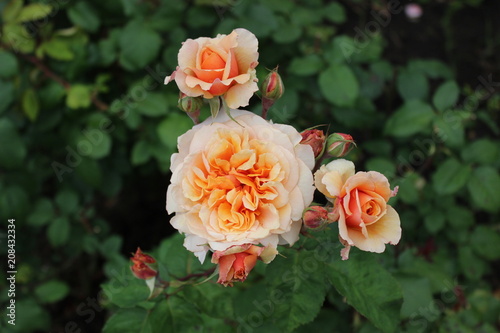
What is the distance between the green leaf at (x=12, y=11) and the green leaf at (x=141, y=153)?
2.12 feet

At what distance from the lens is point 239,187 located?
807 millimetres

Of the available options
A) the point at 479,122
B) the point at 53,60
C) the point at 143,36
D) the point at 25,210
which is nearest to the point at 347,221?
the point at 143,36

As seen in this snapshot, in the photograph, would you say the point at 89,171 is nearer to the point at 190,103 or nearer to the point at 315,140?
the point at 190,103

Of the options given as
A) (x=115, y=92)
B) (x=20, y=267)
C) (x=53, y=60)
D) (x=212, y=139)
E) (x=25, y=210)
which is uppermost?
(x=212, y=139)

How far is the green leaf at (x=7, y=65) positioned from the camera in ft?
5.54

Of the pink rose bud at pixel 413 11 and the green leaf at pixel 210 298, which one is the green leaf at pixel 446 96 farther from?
the pink rose bud at pixel 413 11

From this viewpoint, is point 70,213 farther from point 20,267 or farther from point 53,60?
point 53,60

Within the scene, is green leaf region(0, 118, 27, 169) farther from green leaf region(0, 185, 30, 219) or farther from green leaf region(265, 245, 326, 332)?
green leaf region(265, 245, 326, 332)

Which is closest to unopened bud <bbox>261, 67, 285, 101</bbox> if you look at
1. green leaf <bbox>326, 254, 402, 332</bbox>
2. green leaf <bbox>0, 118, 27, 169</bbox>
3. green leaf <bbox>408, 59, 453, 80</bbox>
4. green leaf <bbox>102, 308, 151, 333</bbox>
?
green leaf <bbox>326, 254, 402, 332</bbox>

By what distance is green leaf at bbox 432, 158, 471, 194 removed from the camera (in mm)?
1707

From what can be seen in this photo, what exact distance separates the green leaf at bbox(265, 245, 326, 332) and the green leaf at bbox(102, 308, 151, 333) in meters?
0.30

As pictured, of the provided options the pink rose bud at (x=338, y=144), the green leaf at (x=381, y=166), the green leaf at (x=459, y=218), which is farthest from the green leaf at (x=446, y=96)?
the pink rose bud at (x=338, y=144)

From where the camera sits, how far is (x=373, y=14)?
2.95 metres

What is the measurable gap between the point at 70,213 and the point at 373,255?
1.30 metres
